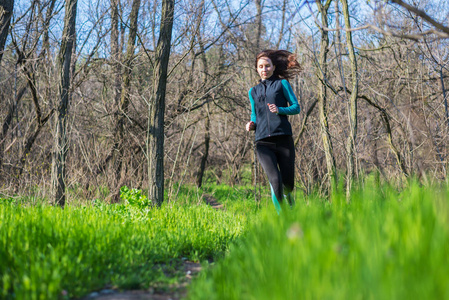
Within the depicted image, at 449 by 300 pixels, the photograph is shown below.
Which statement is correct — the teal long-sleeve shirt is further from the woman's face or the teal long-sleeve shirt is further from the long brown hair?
the long brown hair

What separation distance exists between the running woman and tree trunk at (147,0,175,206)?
1.63 metres

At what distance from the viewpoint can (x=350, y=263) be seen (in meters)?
1.91

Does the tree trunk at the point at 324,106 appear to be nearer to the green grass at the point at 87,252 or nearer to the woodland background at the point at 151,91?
the woodland background at the point at 151,91

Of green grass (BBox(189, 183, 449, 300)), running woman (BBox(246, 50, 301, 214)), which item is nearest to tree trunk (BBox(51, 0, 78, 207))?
running woman (BBox(246, 50, 301, 214))

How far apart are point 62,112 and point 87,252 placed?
4.28 metres

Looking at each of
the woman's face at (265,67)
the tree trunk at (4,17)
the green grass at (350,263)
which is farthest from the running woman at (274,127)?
the tree trunk at (4,17)

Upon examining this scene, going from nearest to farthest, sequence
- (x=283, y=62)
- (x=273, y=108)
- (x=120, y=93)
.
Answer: (x=273, y=108)
(x=283, y=62)
(x=120, y=93)

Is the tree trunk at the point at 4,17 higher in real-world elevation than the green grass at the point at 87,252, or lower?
higher

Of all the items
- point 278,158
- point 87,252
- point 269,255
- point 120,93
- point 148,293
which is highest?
point 120,93


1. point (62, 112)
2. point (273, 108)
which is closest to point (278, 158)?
point (273, 108)

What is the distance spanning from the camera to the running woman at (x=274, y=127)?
4.59 metres

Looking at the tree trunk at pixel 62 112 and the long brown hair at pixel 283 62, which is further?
the tree trunk at pixel 62 112

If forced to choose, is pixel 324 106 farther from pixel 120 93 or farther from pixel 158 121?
pixel 120 93

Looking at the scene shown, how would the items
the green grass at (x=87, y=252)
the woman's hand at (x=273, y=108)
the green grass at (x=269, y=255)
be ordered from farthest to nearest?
1. the woman's hand at (x=273, y=108)
2. the green grass at (x=87, y=252)
3. the green grass at (x=269, y=255)
